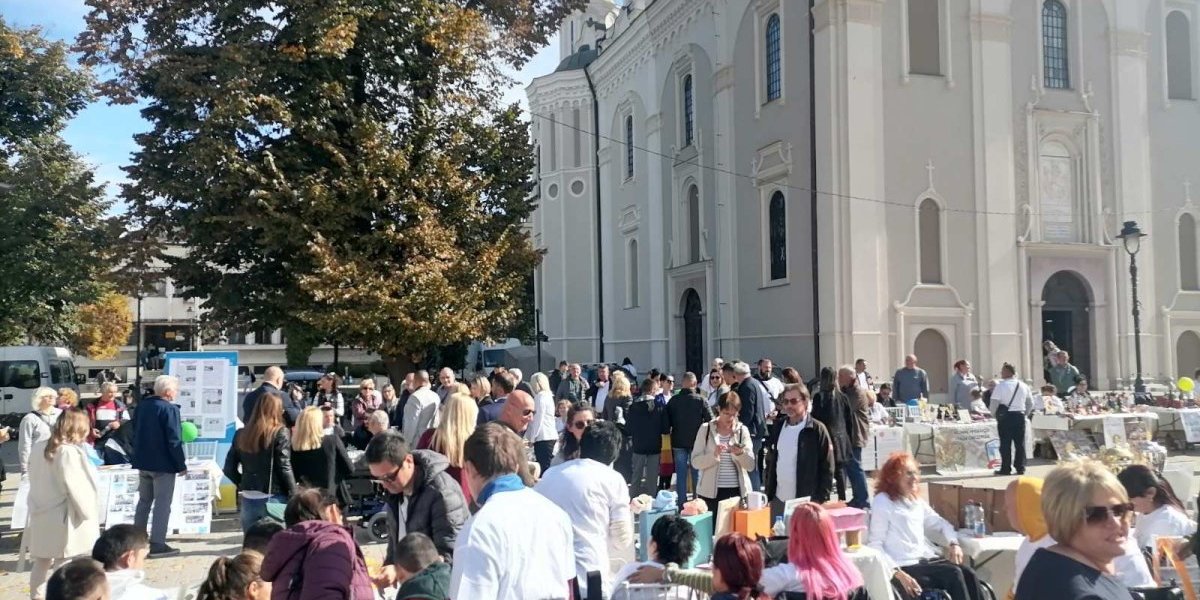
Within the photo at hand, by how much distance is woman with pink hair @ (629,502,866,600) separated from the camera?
5.39 meters

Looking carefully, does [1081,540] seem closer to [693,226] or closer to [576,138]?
[693,226]

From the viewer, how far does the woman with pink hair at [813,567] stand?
212 inches

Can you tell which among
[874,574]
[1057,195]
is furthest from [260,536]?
[1057,195]

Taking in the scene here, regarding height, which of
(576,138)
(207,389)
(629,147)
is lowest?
(207,389)

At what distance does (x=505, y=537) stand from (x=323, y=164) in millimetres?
17498

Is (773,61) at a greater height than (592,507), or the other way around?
(773,61)

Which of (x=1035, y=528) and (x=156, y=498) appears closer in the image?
(x=1035, y=528)

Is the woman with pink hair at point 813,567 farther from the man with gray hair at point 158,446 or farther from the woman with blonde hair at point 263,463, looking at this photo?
the man with gray hair at point 158,446

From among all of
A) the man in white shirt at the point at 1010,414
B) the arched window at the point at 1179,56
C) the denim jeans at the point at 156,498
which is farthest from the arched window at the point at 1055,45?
the denim jeans at the point at 156,498

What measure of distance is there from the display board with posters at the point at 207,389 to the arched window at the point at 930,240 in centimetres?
1715

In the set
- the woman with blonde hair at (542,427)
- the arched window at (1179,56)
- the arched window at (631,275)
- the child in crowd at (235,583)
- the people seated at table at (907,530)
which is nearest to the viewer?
the child in crowd at (235,583)

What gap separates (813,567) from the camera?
5477 mm

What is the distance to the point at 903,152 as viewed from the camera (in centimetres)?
2505

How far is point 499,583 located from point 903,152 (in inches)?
910
